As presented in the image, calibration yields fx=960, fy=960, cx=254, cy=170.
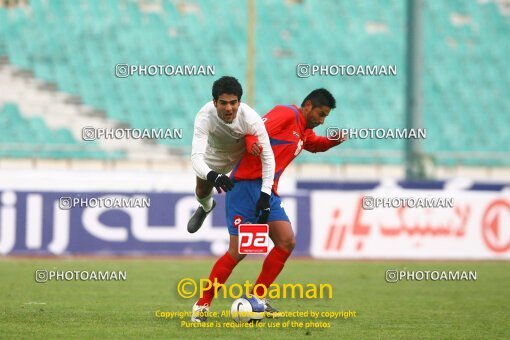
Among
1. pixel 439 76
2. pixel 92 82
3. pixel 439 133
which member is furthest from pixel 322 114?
pixel 439 76

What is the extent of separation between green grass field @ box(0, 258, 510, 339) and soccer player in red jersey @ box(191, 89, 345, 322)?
541mm

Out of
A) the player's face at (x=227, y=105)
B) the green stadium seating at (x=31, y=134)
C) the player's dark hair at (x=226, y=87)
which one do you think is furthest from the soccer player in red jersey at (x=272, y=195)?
the green stadium seating at (x=31, y=134)

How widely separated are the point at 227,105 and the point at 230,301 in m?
3.74

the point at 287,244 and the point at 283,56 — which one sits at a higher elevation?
the point at 283,56

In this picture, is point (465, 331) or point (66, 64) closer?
point (465, 331)

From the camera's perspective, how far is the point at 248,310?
353 inches

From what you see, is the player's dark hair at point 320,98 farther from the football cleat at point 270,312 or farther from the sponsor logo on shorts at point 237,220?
the football cleat at point 270,312

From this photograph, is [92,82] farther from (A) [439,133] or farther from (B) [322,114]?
(B) [322,114]

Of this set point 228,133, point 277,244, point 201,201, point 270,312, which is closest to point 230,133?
point 228,133

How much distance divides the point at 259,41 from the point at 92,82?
5.55 m

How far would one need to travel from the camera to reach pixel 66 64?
2638 centimetres

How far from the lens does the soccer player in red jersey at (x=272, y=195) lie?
29.7 feet

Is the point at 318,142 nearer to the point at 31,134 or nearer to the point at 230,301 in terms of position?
the point at 230,301

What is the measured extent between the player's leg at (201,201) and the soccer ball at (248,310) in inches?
86.4
